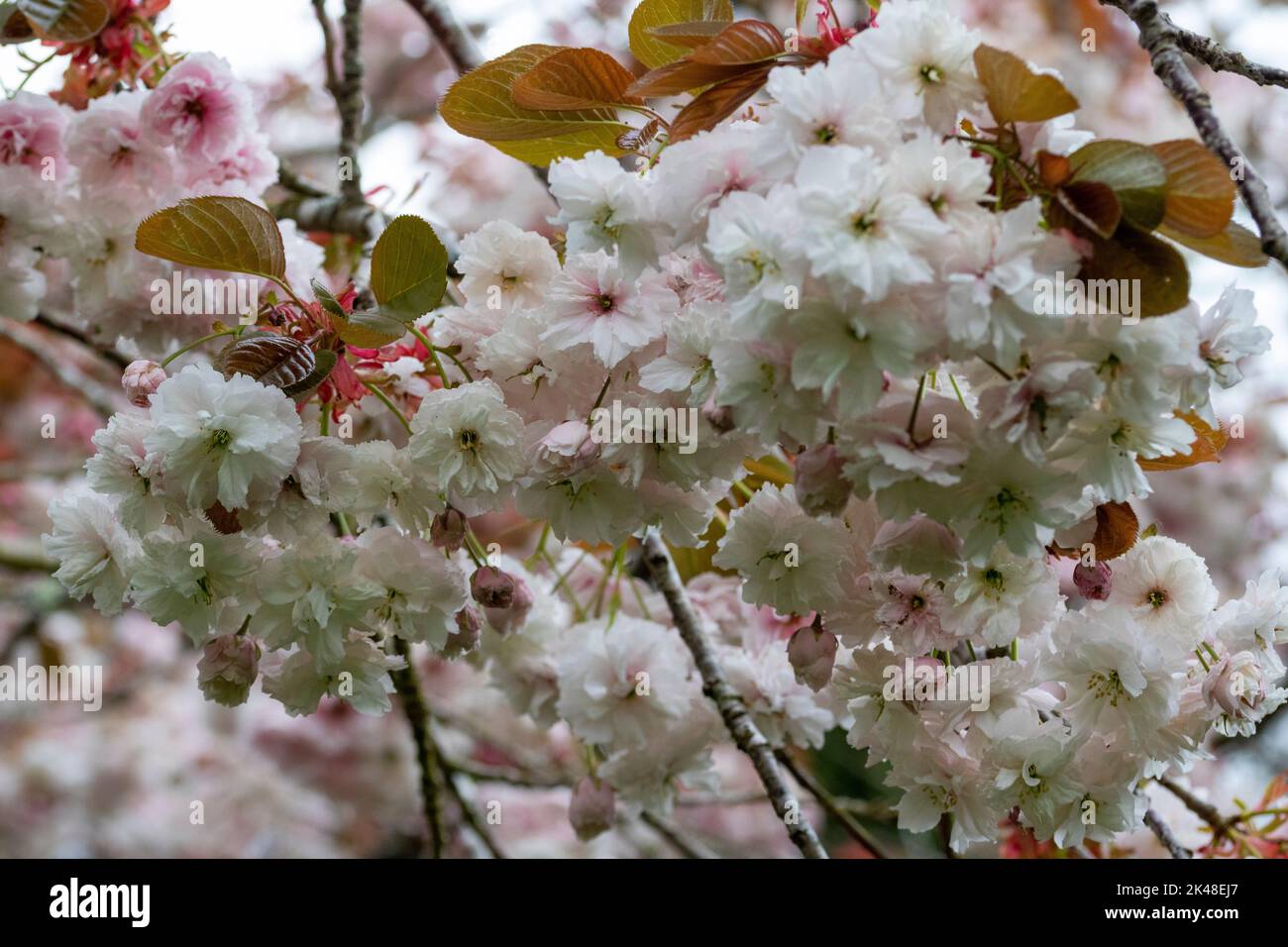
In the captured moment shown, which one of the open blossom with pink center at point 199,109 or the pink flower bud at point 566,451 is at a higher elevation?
the open blossom with pink center at point 199,109

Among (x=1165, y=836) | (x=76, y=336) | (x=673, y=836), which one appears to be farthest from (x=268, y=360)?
(x=673, y=836)

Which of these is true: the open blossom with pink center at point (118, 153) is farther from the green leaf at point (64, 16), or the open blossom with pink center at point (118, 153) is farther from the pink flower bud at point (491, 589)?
the pink flower bud at point (491, 589)

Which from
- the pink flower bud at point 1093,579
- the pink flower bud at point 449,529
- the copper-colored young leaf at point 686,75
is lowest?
the pink flower bud at point 1093,579

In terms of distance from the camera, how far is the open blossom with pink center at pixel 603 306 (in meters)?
0.82

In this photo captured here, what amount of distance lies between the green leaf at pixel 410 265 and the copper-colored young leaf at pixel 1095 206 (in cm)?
46

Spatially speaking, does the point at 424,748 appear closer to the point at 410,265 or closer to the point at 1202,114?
the point at 410,265

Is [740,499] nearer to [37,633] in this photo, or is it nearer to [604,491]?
[604,491]

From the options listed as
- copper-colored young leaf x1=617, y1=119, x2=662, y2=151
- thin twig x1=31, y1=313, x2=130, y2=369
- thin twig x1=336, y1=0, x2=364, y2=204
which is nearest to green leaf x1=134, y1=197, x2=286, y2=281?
copper-colored young leaf x1=617, y1=119, x2=662, y2=151

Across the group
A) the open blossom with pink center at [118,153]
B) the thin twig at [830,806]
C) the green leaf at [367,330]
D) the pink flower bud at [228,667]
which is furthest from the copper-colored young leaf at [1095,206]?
the open blossom with pink center at [118,153]

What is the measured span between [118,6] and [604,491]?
0.96 meters

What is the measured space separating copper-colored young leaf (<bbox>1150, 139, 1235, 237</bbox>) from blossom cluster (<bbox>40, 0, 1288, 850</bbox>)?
0.06 metres
